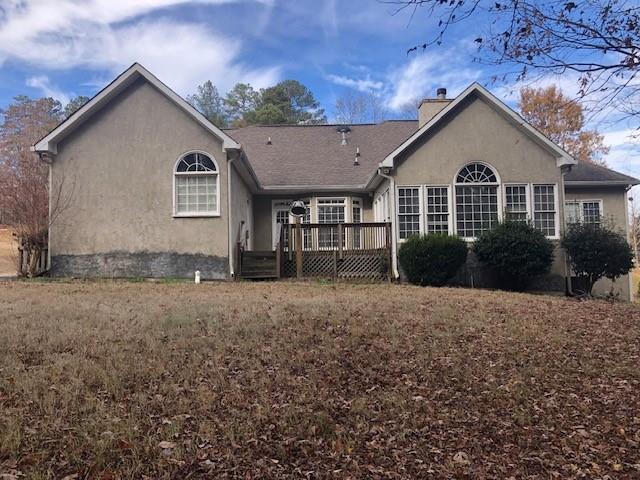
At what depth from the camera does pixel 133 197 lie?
14305mm

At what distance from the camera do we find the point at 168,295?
10.6m

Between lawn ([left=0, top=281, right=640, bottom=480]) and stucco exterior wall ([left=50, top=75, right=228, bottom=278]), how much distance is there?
19.3 ft

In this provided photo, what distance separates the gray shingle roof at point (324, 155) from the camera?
17.6 metres

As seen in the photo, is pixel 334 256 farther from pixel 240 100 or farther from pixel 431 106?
pixel 240 100

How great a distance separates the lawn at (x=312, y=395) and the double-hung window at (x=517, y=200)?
6925 millimetres

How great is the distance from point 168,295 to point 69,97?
39.8 metres

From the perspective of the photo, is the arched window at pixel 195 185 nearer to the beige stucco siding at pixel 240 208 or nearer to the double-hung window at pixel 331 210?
the beige stucco siding at pixel 240 208

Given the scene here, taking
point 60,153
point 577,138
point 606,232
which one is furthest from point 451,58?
point 577,138

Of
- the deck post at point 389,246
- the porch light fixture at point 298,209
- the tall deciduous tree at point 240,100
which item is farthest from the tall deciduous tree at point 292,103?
the deck post at point 389,246

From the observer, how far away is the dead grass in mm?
20788

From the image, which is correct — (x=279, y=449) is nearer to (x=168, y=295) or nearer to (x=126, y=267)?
(x=168, y=295)

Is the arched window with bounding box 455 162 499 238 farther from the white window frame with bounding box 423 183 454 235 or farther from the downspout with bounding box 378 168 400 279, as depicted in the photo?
the downspout with bounding box 378 168 400 279

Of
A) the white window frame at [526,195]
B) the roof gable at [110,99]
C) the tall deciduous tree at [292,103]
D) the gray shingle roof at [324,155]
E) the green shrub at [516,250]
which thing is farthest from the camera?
the tall deciduous tree at [292,103]

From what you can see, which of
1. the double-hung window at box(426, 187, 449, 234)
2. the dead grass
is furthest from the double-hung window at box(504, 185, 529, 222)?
the dead grass
